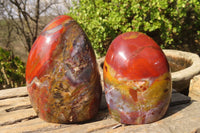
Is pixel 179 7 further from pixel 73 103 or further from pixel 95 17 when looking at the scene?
pixel 73 103

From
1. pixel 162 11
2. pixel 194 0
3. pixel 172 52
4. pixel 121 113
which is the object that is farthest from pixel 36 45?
pixel 194 0

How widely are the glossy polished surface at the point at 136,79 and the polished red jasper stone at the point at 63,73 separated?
0.14m

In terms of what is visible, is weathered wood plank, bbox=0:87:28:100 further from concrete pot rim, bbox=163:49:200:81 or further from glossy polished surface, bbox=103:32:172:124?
concrete pot rim, bbox=163:49:200:81

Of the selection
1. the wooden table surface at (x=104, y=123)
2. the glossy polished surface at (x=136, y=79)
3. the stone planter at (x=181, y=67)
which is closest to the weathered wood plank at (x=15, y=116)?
the wooden table surface at (x=104, y=123)

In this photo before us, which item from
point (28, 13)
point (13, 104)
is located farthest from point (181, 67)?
point (28, 13)

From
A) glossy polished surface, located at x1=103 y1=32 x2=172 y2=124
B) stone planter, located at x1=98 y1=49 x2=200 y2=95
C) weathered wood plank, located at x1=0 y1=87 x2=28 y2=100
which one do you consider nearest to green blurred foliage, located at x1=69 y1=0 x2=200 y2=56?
stone planter, located at x1=98 y1=49 x2=200 y2=95

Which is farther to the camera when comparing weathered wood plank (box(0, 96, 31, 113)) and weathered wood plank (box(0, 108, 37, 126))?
weathered wood plank (box(0, 96, 31, 113))

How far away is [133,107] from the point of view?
1160mm

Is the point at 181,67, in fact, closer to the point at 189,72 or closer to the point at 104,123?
the point at 189,72

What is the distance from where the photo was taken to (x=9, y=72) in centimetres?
396

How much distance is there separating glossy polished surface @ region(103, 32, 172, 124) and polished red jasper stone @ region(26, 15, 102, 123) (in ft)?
0.46

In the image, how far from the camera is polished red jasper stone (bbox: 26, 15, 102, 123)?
113 cm

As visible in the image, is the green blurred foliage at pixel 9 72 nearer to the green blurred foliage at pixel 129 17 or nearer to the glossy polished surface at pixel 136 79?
the green blurred foliage at pixel 129 17

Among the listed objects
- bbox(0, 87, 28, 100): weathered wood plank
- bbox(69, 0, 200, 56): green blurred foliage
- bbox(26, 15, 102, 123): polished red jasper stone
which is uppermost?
bbox(69, 0, 200, 56): green blurred foliage
